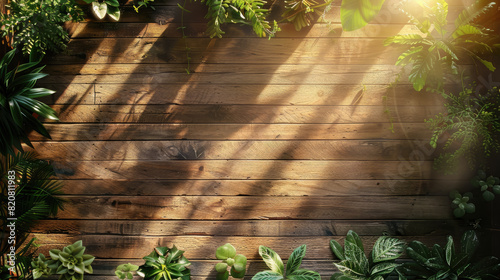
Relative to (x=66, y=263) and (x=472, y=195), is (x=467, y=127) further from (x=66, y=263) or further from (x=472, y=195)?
(x=66, y=263)

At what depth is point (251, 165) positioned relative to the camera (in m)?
2.28

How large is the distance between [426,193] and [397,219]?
11.0 inches

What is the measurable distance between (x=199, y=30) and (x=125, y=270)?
1.71 meters

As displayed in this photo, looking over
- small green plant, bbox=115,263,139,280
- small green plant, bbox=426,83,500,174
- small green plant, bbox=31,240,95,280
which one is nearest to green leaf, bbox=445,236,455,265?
small green plant, bbox=426,83,500,174

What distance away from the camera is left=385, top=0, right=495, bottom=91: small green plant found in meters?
2.06

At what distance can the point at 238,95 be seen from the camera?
2285mm

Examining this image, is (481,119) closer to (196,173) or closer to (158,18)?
(196,173)

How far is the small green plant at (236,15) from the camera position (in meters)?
2.05

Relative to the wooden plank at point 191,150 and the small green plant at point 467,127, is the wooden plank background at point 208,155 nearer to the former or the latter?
the wooden plank at point 191,150

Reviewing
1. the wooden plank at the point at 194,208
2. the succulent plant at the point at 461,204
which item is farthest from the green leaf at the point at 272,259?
the succulent plant at the point at 461,204

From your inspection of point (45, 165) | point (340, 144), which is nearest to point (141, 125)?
point (45, 165)

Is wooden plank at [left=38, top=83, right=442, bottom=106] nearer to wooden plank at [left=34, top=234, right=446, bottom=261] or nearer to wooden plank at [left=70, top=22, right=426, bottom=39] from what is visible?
wooden plank at [left=70, top=22, right=426, bottom=39]

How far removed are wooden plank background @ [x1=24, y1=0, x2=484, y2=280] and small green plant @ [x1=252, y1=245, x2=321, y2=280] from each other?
0.42 ft

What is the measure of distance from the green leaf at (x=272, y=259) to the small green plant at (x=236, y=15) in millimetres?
1435
